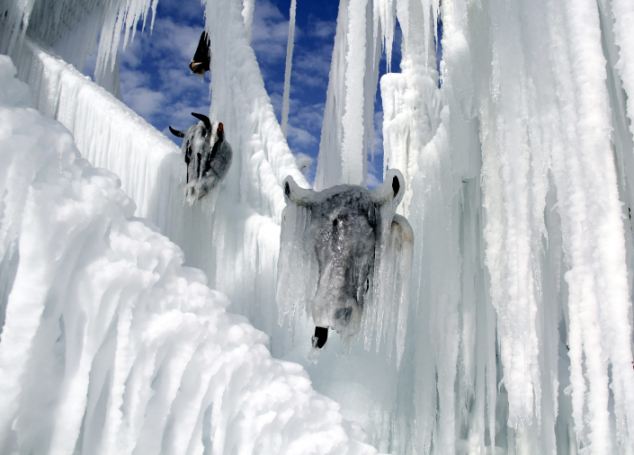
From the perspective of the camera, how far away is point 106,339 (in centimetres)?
180

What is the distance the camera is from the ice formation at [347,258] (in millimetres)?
3090

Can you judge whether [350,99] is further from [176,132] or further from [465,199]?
[176,132]

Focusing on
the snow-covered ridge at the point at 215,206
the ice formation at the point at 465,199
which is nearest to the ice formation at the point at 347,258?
the ice formation at the point at 465,199

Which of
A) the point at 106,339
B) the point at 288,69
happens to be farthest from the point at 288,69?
the point at 106,339

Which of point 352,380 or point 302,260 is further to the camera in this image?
point 352,380

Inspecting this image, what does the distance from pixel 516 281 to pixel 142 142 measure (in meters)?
4.16

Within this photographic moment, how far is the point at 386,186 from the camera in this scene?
3338 mm

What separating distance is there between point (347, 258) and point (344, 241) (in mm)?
103

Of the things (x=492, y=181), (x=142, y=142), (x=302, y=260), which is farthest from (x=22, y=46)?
(x=492, y=181)

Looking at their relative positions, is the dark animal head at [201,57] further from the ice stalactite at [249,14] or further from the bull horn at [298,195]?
the bull horn at [298,195]

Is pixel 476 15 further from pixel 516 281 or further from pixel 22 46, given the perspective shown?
pixel 22 46

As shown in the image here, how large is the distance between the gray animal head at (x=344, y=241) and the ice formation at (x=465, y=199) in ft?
0.63

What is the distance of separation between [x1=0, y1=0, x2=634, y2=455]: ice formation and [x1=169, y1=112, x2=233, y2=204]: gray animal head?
11.6 inches

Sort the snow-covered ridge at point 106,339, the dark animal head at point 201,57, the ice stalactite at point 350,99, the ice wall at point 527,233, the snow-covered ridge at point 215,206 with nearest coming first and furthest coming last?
the snow-covered ridge at point 106,339, the ice wall at point 527,233, the ice stalactite at point 350,99, the snow-covered ridge at point 215,206, the dark animal head at point 201,57
